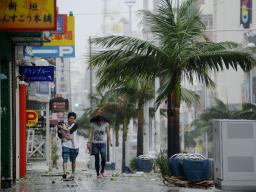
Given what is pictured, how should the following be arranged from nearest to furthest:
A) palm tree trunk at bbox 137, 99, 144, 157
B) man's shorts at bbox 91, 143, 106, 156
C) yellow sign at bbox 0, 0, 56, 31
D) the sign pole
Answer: yellow sign at bbox 0, 0, 56, 31
man's shorts at bbox 91, 143, 106, 156
the sign pole
palm tree trunk at bbox 137, 99, 144, 157

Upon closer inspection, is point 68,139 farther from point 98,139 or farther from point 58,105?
point 58,105

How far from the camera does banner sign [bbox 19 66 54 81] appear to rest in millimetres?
18812

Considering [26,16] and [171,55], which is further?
[171,55]

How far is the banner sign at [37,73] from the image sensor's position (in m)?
18.8

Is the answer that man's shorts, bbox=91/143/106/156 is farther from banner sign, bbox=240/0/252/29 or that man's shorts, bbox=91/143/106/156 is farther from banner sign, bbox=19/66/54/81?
banner sign, bbox=240/0/252/29

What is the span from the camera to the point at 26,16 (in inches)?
516

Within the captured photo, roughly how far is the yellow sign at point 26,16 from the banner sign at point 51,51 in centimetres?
708

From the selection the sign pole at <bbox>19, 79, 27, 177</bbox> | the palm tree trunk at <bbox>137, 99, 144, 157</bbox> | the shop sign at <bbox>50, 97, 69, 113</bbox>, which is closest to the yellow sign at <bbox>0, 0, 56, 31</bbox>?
the sign pole at <bbox>19, 79, 27, 177</bbox>

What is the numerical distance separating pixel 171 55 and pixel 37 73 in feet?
12.4

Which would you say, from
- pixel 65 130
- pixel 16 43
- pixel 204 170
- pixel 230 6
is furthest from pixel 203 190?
pixel 230 6

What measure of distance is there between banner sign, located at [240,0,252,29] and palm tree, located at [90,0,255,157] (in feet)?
190

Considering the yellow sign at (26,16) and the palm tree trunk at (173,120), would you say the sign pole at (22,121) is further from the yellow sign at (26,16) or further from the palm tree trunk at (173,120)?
the yellow sign at (26,16)

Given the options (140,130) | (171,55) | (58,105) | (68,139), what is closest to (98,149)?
(68,139)

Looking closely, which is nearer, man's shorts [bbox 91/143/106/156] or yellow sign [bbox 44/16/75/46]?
man's shorts [bbox 91/143/106/156]
